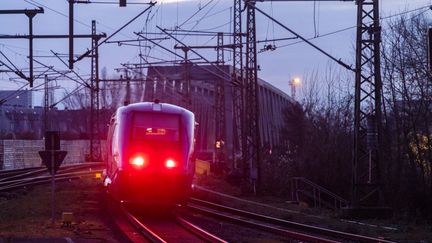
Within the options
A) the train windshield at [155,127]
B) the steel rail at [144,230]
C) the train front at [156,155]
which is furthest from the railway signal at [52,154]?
the steel rail at [144,230]

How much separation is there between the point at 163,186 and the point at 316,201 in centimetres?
1672

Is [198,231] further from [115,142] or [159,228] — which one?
[115,142]

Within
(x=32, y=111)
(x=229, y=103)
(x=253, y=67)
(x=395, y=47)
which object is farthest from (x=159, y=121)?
(x=32, y=111)

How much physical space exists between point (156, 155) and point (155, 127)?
88cm

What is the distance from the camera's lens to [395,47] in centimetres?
3728

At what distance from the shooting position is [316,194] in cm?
3700

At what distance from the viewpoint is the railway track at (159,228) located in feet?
54.4

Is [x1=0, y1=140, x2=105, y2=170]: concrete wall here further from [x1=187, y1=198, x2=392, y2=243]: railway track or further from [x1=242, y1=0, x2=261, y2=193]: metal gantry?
[x1=187, y1=198, x2=392, y2=243]: railway track

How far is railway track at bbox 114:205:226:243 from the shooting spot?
16594mm

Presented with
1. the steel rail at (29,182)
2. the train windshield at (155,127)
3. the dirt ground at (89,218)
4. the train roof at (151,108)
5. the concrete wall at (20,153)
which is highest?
the train roof at (151,108)

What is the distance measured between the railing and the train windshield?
1410 centimetres

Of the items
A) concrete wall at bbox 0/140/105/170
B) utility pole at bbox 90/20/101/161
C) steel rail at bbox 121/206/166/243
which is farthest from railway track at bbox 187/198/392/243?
concrete wall at bbox 0/140/105/170

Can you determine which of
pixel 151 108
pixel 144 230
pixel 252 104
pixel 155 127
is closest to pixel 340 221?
pixel 155 127

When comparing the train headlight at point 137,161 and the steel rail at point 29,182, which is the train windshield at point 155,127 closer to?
the train headlight at point 137,161
